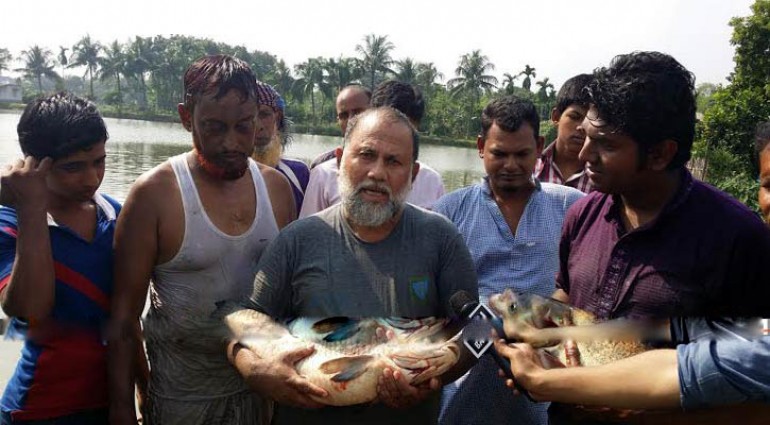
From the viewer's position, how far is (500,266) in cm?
306

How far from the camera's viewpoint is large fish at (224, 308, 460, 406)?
6.78 ft

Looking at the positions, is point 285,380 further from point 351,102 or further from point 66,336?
point 351,102

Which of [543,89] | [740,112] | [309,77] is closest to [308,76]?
[309,77]

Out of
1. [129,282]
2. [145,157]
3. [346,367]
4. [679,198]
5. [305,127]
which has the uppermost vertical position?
[679,198]

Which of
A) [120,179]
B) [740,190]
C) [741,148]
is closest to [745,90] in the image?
[741,148]

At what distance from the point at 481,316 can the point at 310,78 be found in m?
63.8

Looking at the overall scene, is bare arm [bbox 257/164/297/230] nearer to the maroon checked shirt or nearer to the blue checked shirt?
the blue checked shirt

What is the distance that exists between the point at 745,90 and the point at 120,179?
690 inches

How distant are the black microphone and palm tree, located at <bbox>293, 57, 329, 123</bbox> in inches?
2357

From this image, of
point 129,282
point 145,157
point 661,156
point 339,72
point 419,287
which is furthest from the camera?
point 339,72

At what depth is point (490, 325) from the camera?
2221 millimetres

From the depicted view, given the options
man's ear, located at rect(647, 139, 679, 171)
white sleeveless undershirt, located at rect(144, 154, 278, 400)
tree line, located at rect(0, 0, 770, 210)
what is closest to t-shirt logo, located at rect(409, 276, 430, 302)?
white sleeveless undershirt, located at rect(144, 154, 278, 400)

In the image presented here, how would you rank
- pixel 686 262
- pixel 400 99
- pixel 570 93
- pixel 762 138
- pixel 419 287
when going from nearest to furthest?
1. pixel 686 262
2. pixel 419 287
3. pixel 762 138
4. pixel 400 99
5. pixel 570 93

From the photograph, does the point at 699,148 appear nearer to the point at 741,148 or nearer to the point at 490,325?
the point at 741,148
